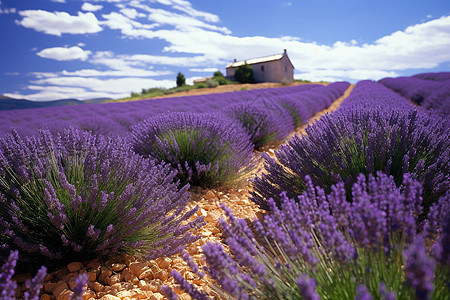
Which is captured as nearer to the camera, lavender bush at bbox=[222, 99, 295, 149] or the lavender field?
the lavender field

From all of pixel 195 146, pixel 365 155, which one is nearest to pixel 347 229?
pixel 365 155

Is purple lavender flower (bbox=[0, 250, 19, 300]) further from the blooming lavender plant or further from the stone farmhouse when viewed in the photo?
the stone farmhouse

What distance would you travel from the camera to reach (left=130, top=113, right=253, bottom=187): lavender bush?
10.7 feet

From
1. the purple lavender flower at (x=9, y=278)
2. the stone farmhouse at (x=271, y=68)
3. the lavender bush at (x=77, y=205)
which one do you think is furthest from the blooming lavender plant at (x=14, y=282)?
the stone farmhouse at (x=271, y=68)

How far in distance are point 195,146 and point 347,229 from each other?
2302 millimetres

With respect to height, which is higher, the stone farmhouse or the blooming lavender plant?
the stone farmhouse

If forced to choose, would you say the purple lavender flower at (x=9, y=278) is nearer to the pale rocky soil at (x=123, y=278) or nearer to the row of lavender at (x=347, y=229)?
the row of lavender at (x=347, y=229)

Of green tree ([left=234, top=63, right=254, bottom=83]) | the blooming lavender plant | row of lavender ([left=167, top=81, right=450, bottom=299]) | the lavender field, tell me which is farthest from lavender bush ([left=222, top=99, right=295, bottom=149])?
green tree ([left=234, top=63, right=254, bottom=83])

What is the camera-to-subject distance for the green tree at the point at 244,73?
127 feet

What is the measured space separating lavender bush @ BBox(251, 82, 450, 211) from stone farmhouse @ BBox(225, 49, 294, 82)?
37.1 metres

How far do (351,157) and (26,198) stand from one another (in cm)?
194

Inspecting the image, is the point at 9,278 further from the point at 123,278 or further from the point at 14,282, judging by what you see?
the point at 123,278

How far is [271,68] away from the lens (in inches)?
1564

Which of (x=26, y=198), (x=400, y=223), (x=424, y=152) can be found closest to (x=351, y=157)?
(x=424, y=152)
